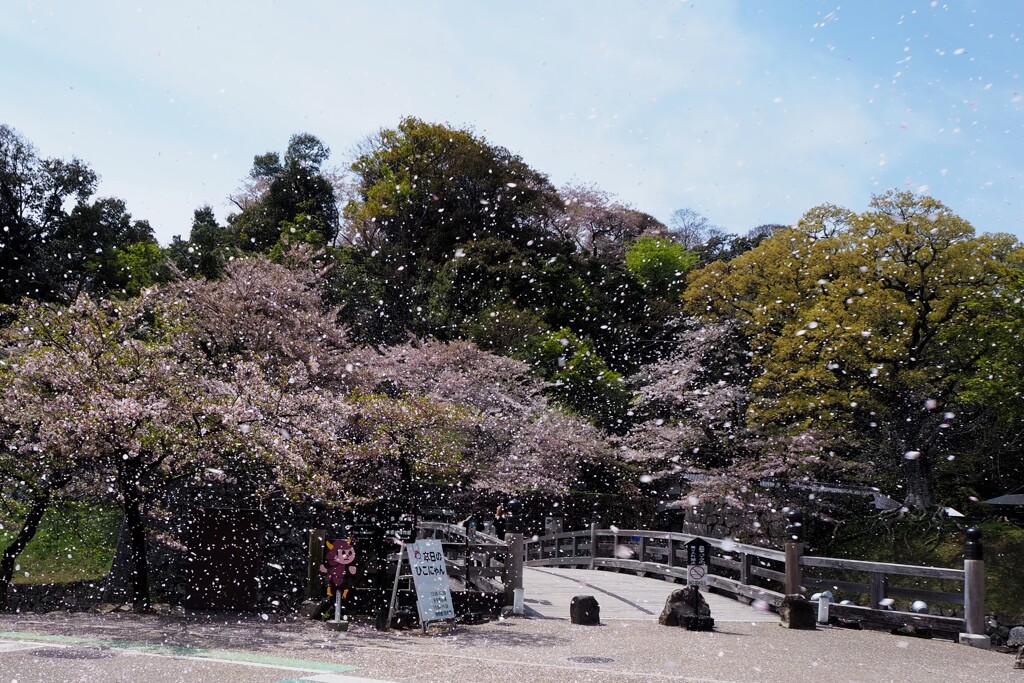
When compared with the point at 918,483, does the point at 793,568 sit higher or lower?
lower

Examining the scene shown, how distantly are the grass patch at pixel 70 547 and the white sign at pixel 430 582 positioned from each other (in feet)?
28.4

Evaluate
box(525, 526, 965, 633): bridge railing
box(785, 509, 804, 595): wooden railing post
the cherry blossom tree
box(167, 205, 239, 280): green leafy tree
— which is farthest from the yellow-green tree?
box(167, 205, 239, 280): green leafy tree

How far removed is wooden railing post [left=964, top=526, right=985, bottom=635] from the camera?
39.3ft

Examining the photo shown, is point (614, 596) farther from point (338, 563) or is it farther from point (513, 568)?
point (338, 563)

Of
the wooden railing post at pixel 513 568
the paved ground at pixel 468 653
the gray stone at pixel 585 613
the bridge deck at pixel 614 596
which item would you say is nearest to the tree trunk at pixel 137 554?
the paved ground at pixel 468 653

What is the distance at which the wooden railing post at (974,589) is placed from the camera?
11992mm

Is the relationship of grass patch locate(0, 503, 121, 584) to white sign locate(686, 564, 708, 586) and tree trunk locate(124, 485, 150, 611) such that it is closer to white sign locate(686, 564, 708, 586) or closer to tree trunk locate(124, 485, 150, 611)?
tree trunk locate(124, 485, 150, 611)

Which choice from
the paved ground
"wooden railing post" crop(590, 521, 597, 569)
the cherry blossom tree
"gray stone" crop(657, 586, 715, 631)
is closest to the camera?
the paved ground

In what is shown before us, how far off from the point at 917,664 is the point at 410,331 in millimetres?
25134

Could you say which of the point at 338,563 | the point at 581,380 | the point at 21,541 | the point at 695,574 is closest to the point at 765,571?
the point at 695,574

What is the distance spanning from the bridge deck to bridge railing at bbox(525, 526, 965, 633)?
38cm

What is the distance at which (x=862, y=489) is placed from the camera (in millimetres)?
25156

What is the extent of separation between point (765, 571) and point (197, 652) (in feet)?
33.3

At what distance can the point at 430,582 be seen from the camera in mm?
12062
